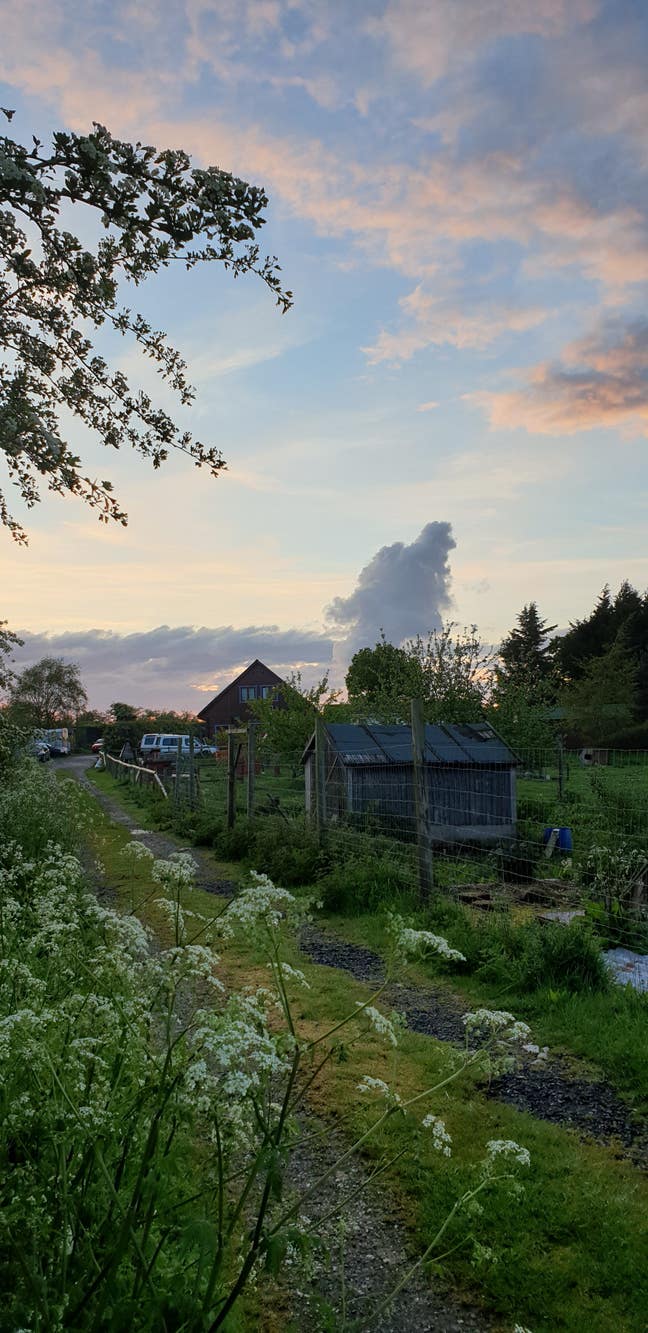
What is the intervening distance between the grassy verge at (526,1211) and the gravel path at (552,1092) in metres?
0.16

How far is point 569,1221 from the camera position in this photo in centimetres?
339

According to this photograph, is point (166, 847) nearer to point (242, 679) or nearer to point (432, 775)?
point (432, 775)

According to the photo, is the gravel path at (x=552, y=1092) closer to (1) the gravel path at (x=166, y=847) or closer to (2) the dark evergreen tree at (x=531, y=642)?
(1) the gravel path at (x=166, y=847)

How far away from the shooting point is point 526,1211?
3449 mm

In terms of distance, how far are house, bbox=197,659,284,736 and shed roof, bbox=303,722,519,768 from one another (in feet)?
155

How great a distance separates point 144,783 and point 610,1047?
24.2 meters

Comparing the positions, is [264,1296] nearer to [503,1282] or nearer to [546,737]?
[503,1282]

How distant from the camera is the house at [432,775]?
1358cm

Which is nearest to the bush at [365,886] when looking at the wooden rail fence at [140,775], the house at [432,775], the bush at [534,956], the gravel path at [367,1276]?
the bush at [534,956]

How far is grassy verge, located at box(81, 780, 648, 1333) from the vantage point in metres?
2.93

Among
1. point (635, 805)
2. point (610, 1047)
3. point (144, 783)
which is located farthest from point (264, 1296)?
point (144, 783)

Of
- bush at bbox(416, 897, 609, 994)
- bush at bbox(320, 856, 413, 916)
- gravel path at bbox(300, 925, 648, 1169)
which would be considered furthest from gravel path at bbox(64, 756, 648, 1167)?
bush at bbox(320, 856, 413, 916)

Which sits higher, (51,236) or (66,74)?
(66,74)

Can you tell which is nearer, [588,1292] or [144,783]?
[588,1292]
